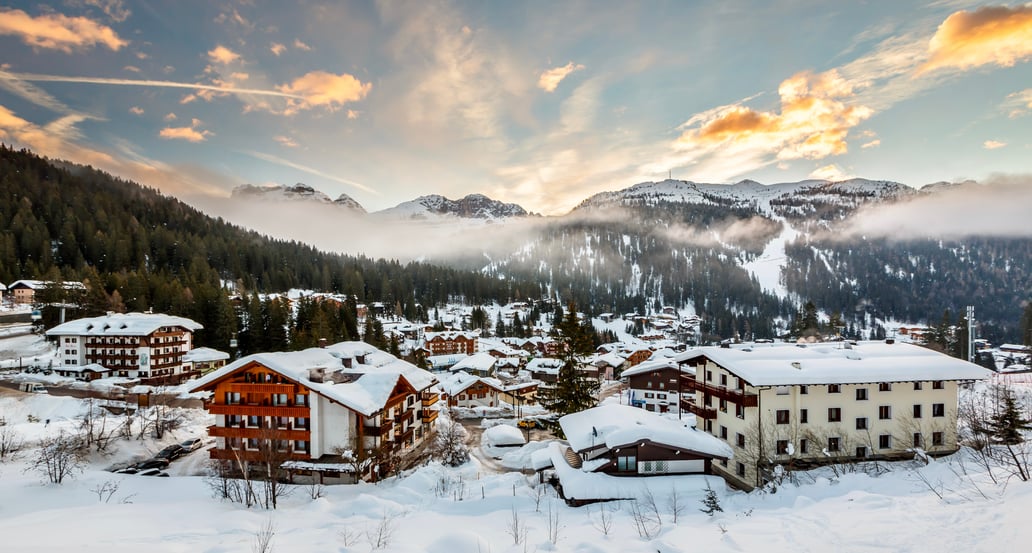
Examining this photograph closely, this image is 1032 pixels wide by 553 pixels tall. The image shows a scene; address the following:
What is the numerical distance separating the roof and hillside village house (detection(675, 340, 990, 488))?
2406 centimetres

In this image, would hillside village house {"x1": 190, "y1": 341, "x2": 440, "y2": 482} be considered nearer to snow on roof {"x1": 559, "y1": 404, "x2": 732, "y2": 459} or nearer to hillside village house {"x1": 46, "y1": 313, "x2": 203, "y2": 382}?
snow on roof {"x1": 559, "y1": 404, "x2": 732, "y2": 459}

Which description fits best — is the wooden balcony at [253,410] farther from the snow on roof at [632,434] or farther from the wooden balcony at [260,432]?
the snow on roof at [632,434]

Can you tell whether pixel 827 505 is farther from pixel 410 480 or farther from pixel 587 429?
pixel 410 480

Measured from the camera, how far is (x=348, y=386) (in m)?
33.2

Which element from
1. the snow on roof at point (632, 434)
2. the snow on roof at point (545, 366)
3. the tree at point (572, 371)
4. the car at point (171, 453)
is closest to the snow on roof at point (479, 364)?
the snow on roof at point (545, 366)

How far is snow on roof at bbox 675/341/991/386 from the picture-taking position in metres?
28.9

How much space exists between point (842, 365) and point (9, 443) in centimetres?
5297

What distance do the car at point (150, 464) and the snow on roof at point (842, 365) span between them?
129ft

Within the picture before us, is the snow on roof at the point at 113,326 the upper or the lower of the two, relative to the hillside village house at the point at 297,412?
upper

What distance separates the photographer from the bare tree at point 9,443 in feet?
86.6

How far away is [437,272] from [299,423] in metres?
158

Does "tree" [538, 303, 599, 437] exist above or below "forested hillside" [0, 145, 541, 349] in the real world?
below

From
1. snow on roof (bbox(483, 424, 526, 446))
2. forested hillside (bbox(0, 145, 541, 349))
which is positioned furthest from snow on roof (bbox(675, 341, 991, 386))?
forested hillside (bbox(0, 145, 541, 349))

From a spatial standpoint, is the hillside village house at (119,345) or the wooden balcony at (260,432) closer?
the wooden balcony at (260,432)
